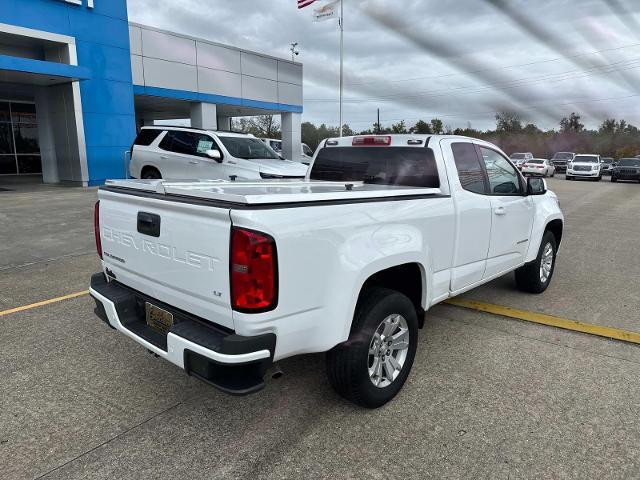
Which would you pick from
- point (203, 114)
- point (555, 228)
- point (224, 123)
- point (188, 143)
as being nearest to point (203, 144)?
point (188, 143)

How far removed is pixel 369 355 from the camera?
297cm

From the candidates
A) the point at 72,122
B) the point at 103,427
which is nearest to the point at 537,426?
the point at 103,427

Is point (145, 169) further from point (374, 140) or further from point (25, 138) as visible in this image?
point (25, 138)

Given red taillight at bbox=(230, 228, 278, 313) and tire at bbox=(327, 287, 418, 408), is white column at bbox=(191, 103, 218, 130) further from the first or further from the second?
→ red taillight at bbox=(230, 228, 278, 313)

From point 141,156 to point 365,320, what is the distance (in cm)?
1104

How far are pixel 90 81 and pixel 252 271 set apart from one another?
16.9 metres

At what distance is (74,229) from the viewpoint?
888cm

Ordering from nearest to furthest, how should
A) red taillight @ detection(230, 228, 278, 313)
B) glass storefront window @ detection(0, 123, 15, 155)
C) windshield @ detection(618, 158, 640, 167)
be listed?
red taillight @ detection(230, 228, 278, 313), glass storefront window @ detection(0, 123, 15, 155), windshield @ detection(618, 158, 640, 167)

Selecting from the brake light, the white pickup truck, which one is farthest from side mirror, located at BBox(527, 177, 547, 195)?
the brake light

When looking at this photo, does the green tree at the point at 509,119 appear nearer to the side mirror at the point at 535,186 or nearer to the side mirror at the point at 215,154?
the side mirror at the point at 535,186

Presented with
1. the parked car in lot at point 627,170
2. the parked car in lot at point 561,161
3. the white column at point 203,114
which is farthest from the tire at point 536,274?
the parked car in lot at point 561,161

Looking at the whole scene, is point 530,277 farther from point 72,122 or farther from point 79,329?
point 72,122

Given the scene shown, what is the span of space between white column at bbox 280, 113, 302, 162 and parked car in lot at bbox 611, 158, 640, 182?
19191 mm

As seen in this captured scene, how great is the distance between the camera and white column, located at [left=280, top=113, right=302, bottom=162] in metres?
26.0
